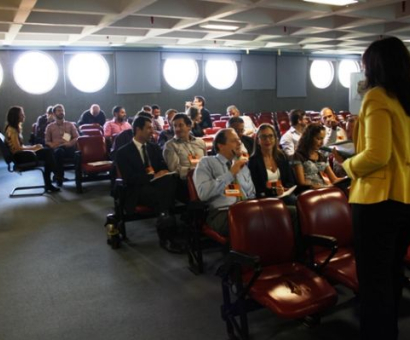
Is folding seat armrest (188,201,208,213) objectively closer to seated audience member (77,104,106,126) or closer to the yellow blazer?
the yellow blazer

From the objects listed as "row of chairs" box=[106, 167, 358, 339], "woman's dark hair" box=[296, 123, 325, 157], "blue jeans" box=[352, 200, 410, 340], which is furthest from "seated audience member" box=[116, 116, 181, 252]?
"blue jeans" box=[352, 200, 410, 340]

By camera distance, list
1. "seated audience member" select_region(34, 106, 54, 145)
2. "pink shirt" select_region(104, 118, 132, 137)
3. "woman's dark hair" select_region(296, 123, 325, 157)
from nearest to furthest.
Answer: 1. "woman's dark hair" select_region(296, 123, 325, 157)
2. "pink shirt" select_region(104, 118, 132, 137)
3. "seated audience member" select_region(34, 106, 54, 145)

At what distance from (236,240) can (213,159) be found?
3.29 ft

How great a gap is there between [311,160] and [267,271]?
1603 millimetres

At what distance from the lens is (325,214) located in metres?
2.57

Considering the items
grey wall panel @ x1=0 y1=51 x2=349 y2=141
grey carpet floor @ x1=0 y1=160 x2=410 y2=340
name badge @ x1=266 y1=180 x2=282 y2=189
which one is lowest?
grey carpet floor @ x1=0 y1=160 x2=410 y2=340

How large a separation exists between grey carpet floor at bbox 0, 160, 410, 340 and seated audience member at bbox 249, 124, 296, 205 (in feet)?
2.53

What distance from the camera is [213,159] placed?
3193mm

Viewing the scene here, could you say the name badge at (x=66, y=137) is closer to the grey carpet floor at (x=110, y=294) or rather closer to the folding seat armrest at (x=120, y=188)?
the grey carpet floor at (x=110, y=294)

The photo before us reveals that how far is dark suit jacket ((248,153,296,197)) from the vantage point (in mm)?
3449

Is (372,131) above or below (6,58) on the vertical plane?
below

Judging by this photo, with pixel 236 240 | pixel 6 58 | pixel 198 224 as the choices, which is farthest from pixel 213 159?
pixel 6 58

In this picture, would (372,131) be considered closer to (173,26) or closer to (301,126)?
(301,126)

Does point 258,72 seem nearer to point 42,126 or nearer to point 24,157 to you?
point 42,126
